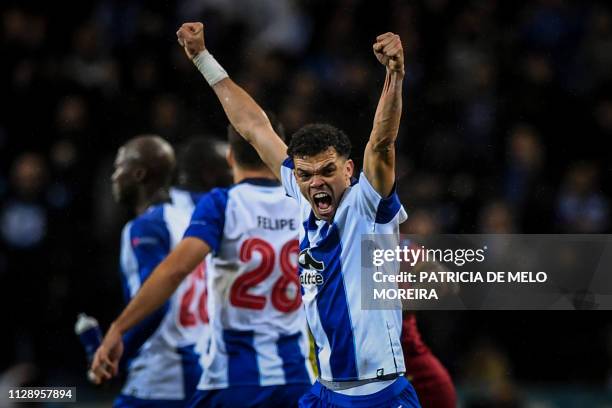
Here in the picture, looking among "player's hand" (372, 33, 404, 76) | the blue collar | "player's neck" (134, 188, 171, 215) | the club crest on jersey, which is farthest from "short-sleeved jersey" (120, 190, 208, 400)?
"player's hand" (372, 33, 404, 76)

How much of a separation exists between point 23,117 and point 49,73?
0.55m

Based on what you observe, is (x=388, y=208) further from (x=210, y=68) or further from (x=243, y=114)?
(x=210, y=68)

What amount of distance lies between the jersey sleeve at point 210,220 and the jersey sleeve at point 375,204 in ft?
4.15

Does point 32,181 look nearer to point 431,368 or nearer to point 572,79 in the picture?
point 431,368

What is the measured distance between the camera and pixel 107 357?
16.4 ft

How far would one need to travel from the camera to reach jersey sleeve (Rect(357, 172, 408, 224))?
3.93 meters

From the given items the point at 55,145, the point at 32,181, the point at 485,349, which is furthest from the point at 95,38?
the point at 485,349

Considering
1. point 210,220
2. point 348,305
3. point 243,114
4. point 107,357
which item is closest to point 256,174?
point 210,220

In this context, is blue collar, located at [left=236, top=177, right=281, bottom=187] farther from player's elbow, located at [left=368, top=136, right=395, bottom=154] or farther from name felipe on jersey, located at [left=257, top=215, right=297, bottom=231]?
player's elbow, located at [left=368, top=136, right=395, bottom=154]

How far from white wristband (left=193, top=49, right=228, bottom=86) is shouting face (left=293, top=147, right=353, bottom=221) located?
1.12 metres

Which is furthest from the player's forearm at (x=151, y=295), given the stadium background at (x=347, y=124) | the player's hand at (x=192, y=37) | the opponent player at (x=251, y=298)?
the stadium background at (x=347, y=124)

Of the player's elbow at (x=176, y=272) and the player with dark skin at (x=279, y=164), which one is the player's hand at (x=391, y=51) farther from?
the player's elbow at (x=176, y=272)

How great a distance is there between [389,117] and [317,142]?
44cm

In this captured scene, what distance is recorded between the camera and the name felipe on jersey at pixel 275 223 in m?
5.28
